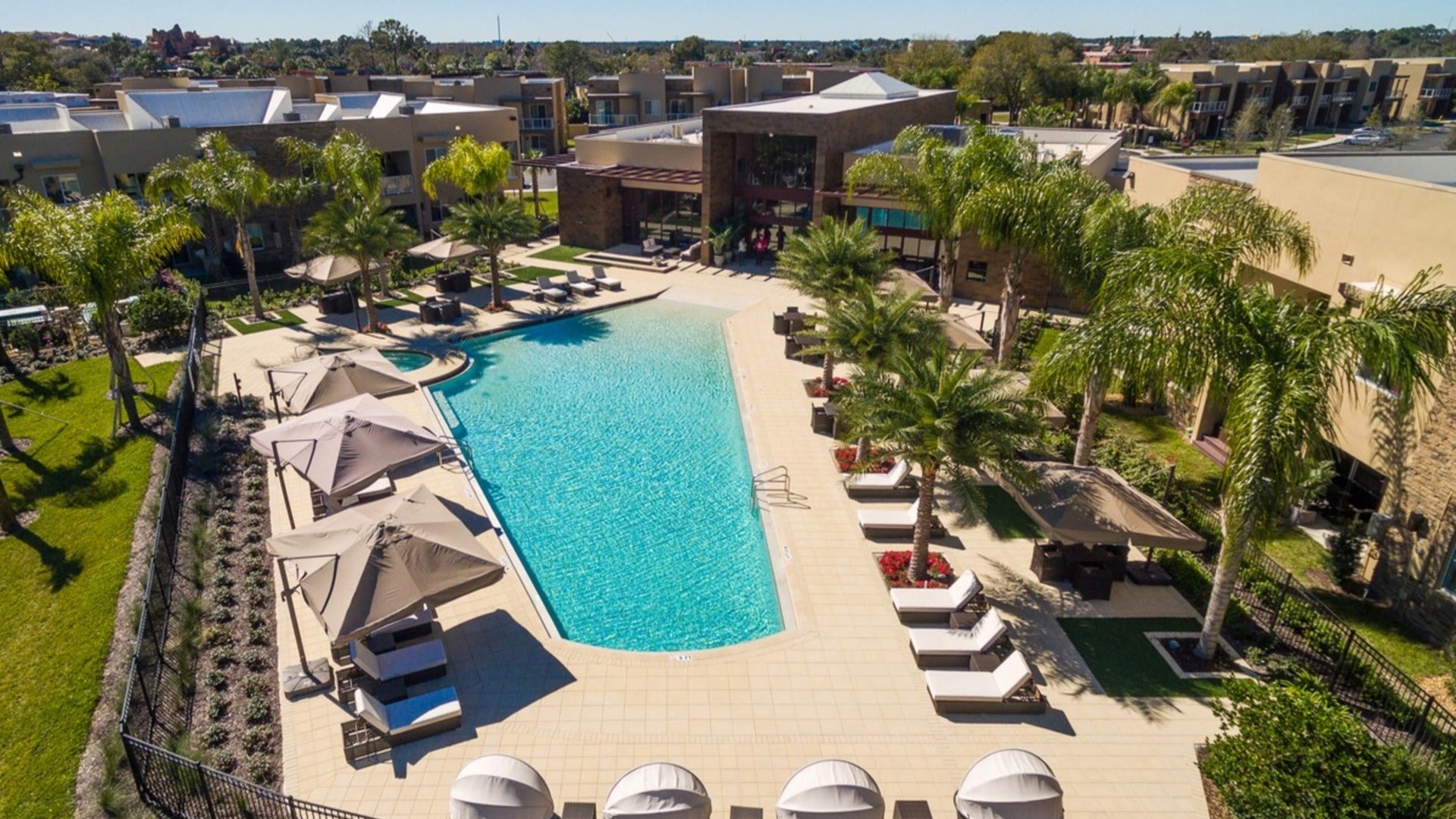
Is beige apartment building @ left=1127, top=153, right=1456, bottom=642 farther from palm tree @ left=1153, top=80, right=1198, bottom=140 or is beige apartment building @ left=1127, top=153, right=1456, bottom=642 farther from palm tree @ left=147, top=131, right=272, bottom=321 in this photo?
palm tree @ left=1153, top=80, right=1198, bottom=140

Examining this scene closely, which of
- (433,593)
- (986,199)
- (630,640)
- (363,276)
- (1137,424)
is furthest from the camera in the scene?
(363,276)

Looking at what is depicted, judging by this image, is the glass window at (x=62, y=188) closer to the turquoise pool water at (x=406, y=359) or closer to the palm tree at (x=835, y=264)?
the turquoise pool water at (x=406, y=359)

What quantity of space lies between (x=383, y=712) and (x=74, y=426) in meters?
16.7

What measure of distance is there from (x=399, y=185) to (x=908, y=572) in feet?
122

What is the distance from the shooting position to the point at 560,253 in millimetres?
41938

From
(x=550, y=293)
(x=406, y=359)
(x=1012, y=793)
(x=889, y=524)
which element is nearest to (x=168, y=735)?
(x=1012, y=793)

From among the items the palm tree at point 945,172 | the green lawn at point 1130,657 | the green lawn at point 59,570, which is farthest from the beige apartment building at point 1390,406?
the green lawn at point 59,570

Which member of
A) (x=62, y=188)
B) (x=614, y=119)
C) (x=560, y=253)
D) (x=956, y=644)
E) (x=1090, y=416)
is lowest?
(x=956, y=644)

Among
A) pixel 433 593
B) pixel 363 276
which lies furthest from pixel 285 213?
pixel 433 593

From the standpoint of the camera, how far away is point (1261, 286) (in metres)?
13.5

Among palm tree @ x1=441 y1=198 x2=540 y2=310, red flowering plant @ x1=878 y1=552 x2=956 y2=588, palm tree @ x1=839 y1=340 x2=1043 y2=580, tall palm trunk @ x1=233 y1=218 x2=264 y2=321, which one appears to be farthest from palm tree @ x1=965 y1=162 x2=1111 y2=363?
tall palm trunk @ x1=233 y1=218 x2=264 y2=321

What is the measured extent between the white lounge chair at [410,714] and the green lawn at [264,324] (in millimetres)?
22528

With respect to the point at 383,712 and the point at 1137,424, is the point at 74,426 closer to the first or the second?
the point at 383,712

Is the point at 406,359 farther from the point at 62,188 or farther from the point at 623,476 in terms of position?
the point at 62,188
